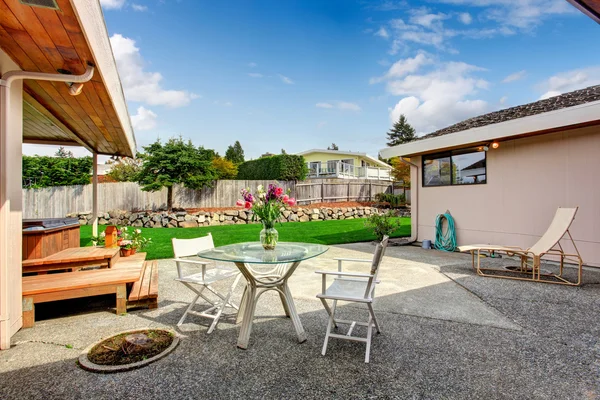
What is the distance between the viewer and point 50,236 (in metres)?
4.28

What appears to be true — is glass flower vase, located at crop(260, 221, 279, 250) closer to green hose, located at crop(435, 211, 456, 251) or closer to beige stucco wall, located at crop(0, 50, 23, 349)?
beige stucco wall, located at crop(0, 50, 23, 349)

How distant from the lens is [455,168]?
765 centimetres

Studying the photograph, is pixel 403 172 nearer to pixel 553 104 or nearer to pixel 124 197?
pixel 553 104

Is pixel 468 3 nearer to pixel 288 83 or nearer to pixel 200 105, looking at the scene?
pixel 288 83

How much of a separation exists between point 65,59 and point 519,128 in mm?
7131

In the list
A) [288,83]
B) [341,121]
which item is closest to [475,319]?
[288,83]

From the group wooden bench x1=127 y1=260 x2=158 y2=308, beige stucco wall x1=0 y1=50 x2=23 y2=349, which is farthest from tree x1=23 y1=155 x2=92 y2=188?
beige stucco wall x1=0 y1=50 x2=23 y2=349

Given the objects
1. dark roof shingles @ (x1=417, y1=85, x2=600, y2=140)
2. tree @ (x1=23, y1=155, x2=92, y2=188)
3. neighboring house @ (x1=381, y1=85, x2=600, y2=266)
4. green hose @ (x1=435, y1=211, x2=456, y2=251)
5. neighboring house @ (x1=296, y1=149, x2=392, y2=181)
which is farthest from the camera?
neighboring house @ (x1=296, y1=149, x2=392, y2=181)

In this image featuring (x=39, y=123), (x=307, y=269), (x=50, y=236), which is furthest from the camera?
(x=307, y=269)

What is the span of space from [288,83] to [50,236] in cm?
1206

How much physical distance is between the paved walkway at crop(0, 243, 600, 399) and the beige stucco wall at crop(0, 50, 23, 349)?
0.88ft

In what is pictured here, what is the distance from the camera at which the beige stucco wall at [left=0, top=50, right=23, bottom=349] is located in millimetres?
2654

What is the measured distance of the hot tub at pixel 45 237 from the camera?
3934 mm

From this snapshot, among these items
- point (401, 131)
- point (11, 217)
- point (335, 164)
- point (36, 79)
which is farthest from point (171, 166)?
point (401, 131)
